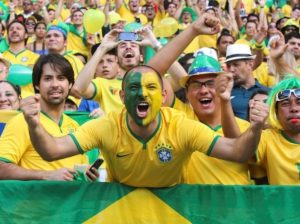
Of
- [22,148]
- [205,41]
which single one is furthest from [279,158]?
[205,41]

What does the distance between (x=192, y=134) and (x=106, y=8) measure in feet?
27.3

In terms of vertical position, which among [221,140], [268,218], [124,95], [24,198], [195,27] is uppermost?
[195,27]

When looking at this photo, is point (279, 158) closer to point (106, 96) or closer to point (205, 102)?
point (205, 102)

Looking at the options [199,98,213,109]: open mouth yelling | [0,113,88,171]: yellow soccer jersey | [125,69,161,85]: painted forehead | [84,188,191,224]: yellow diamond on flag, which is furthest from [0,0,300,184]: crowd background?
[0,113,88,171]: yellow soccer jersey

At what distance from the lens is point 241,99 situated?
6340mm

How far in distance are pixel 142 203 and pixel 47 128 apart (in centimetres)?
97

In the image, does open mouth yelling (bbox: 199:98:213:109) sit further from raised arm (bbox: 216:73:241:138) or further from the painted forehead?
the painted forehead

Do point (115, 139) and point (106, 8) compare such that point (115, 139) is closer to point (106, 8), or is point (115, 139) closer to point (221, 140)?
point (221, 140)

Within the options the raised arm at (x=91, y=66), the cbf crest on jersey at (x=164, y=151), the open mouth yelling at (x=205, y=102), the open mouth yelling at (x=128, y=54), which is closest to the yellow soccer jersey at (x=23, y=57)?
the open mouth yelling at (x=128, y=54)

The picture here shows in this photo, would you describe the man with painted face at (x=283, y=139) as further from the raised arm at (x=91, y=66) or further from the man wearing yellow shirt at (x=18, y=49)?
the man wearing yellow shirt at (x=18, y=49)

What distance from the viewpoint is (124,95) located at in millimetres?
3680

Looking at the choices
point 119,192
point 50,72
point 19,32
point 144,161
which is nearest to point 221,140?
point 144,161

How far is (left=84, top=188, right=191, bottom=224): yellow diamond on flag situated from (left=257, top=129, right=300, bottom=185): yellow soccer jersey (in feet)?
2.09

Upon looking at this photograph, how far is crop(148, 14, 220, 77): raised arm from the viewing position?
13.3ft
